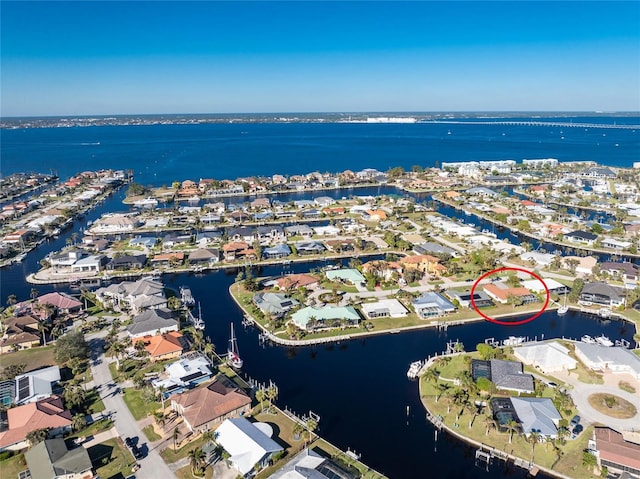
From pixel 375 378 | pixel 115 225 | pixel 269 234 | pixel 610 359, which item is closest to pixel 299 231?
pixel 269 234

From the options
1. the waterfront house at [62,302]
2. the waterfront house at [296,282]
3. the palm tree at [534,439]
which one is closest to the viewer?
the palm tree at [534,439]

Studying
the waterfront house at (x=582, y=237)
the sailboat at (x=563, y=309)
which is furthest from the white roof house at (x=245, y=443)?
the waterfront house at (x=582, y=237)

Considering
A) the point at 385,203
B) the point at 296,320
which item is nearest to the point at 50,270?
the point at 296,320

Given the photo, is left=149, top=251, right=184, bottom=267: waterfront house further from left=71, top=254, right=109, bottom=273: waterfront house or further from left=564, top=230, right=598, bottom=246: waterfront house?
left=564, top=230, right=598, bottom=246: waterfront house

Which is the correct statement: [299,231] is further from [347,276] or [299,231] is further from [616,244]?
[616,244]

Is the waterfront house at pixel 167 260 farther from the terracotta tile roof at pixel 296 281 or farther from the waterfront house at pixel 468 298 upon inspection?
the waterfront house at pixel 468 298

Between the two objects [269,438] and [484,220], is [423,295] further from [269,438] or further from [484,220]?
[484,220]

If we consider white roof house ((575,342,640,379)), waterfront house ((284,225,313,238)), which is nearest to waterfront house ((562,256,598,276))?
white roof house ((575,342,640,379))
